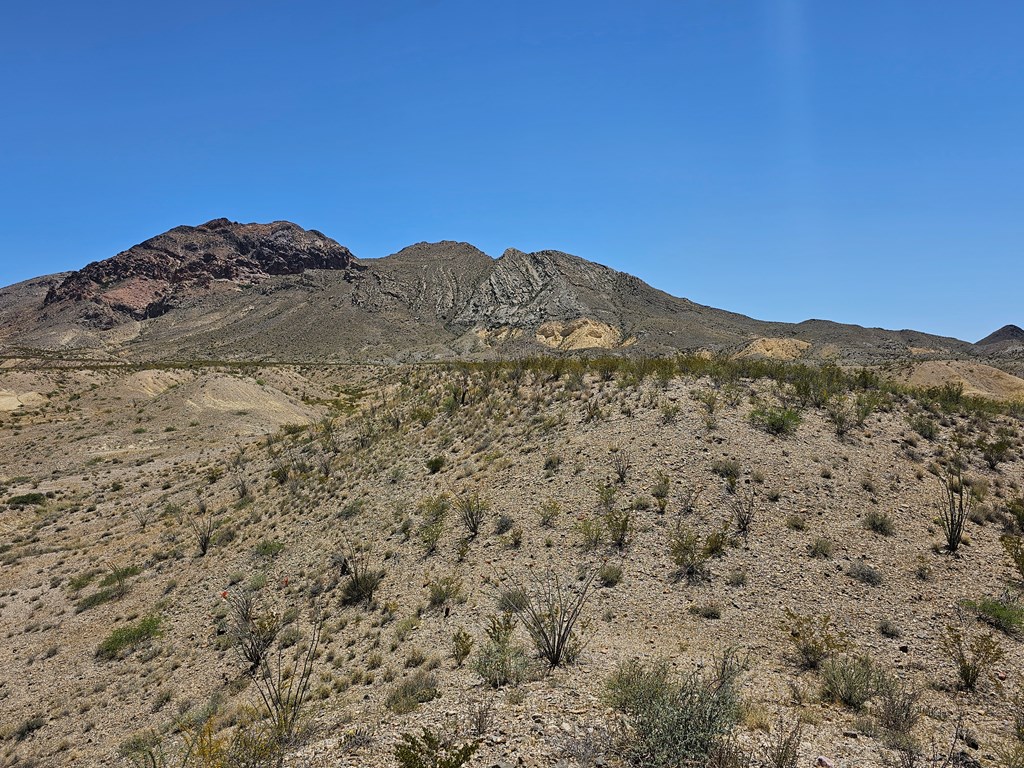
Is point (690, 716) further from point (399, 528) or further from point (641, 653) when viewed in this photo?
point (399, 528)

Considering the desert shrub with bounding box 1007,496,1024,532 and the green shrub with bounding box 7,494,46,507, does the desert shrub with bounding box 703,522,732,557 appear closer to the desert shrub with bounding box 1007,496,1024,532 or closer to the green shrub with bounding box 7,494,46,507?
the desert shrub with bounding box 1007,496,1024,532

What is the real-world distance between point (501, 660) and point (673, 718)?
260cm

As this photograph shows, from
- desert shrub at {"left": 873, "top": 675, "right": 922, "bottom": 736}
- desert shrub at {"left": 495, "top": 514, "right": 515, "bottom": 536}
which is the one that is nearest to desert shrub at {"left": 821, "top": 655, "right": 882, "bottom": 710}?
desert shrub at {"left": 873, "top": 675, "right": 922, "bottom": 736}

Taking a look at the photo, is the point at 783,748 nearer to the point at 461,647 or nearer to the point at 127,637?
the point at 461,647

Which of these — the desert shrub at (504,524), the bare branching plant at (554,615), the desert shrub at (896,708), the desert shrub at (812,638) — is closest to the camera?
the desert shrub at (896,708)

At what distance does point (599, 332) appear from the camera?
3627 inches

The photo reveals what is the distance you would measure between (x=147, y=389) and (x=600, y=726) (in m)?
49.9

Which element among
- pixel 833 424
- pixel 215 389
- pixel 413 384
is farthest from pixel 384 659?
pixel 215 389

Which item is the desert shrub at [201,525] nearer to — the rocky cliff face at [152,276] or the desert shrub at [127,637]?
the desert shrub at [127,637]

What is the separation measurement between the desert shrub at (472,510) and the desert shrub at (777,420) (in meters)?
7.68

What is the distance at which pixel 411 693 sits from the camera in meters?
6.92

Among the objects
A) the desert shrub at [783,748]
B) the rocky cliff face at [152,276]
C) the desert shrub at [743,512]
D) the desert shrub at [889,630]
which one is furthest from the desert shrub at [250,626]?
the rocky cliff face at [152,276]

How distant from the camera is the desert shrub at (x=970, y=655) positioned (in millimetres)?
6223

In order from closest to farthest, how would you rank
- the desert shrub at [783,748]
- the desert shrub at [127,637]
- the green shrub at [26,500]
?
1. the desert shrub at [783,748]
2. the desert shrub at [127,637]
3. the green shrub at [26,500]
